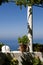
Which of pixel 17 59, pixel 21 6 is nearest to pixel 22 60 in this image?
pixel 17 59

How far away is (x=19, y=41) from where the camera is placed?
1745 centimetres

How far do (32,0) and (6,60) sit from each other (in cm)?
331

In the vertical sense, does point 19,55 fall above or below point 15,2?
below

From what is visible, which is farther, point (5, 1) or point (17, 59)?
point (17, 59)

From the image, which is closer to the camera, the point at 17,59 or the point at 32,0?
the point at 32,0

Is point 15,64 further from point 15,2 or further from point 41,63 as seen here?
point 15,2

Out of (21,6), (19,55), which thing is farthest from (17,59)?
(21,6)

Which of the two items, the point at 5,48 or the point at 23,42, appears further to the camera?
the point at 23,42

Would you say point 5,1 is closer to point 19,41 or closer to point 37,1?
point 37,1

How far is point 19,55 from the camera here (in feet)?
57.0

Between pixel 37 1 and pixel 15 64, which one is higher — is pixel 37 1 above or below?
above

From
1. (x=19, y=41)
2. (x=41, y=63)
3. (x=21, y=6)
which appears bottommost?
(x=41, y=63)

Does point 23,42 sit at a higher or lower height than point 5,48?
higher

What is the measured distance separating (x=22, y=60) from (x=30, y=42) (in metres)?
Result: 1.09
